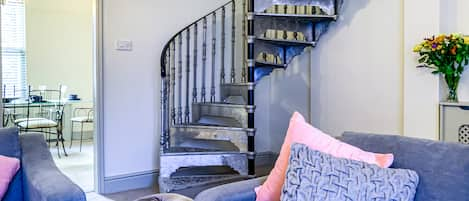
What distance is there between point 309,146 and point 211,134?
2308 mm

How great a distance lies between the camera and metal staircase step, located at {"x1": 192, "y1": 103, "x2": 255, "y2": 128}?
3885 mm

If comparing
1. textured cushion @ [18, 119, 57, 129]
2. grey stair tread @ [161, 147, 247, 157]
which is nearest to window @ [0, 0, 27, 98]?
textured cushion @ [18, 119, 57, 129]

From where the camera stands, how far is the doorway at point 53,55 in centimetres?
644

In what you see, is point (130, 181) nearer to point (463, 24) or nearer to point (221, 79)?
point (221, 79)

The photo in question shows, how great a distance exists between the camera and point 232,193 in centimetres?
161

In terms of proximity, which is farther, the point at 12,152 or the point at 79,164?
the point at 79,164

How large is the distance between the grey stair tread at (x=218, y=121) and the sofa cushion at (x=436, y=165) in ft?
7.92

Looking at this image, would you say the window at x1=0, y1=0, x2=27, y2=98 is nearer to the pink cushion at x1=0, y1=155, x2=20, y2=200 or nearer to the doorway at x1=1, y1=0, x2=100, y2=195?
the doorway at x1=1, y1=0, x2=100, y2=195

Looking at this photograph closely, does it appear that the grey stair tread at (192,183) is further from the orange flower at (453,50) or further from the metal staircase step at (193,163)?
the orange flower at (453,50)

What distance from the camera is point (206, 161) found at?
367 centimetres

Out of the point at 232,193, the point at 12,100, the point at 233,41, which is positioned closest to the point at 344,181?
the point at 232,193

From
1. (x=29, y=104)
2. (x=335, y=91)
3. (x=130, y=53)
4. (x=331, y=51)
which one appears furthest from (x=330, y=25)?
(x=29, y=104)

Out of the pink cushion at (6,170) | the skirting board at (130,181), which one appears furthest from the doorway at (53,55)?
the pink cushion at (6,170)

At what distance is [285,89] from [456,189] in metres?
3.65
